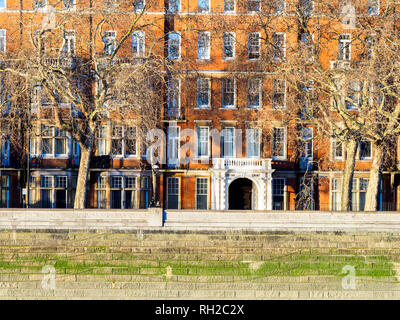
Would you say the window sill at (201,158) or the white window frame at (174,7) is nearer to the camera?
the white window frame at (174,7)

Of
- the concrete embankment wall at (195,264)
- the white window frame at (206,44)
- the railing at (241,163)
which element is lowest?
the concrete embankment wall at (195,264)

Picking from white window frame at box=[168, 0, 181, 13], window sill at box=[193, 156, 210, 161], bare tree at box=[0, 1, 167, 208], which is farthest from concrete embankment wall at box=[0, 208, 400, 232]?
white window frame at box=[168, 0, 181, 13]

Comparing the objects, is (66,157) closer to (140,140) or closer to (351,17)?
(140,140)

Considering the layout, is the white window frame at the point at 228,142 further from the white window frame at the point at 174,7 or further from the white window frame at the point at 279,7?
the white window frame at the point at 279,7

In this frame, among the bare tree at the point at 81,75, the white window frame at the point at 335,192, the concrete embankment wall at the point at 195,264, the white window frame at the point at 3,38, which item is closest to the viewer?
the concrete embankment wall at the point at 195,264

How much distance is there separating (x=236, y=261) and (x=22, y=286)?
25.9ft

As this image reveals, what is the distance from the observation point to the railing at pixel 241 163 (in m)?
34.9

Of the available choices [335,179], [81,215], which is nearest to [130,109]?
[81,215]

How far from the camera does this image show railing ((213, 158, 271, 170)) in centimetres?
3491

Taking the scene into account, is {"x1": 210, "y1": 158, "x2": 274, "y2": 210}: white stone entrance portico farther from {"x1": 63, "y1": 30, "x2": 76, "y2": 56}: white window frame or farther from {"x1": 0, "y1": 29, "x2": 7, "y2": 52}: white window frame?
{"x1": 0, "y1": 29, "x2": 7, "y2": 52}: white window frame

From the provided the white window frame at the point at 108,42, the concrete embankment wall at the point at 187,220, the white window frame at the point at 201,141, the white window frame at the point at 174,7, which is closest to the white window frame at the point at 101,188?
the white window frame at the point at 201,141

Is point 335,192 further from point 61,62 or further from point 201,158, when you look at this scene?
point 61,62

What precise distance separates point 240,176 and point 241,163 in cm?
80

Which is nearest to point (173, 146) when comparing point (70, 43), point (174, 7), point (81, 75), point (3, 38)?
point (174, 7)
